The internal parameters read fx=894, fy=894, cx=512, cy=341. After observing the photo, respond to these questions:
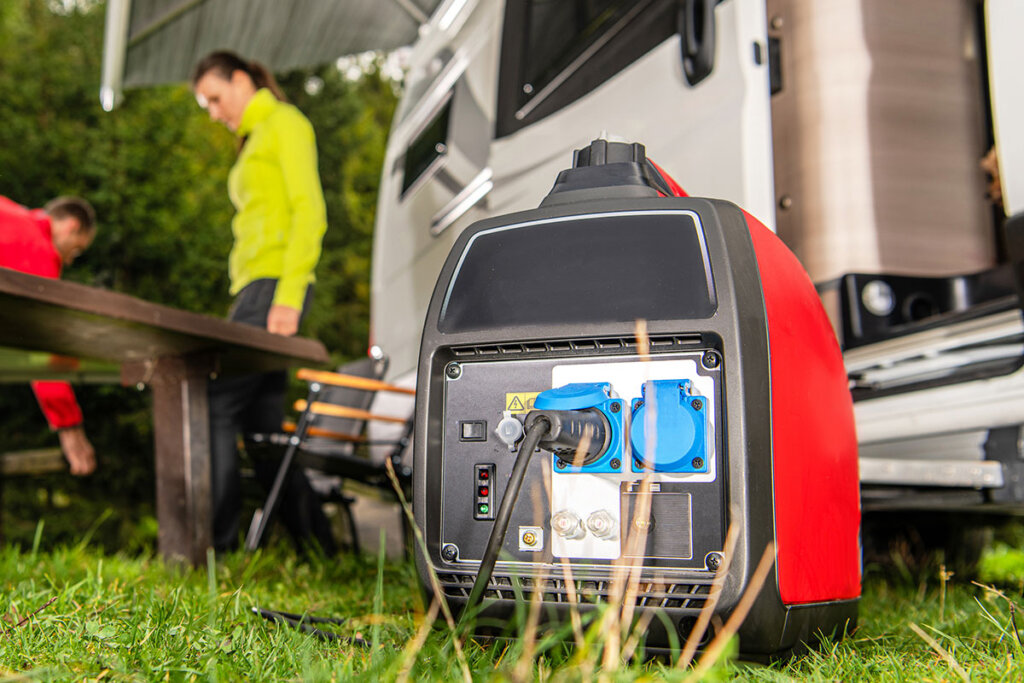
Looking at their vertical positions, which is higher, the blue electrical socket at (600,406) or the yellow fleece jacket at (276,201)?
the yellow fleece jacket at (276,201)

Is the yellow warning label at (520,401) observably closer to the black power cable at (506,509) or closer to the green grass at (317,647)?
the black power cable at (506,509)

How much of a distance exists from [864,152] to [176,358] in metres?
1.79

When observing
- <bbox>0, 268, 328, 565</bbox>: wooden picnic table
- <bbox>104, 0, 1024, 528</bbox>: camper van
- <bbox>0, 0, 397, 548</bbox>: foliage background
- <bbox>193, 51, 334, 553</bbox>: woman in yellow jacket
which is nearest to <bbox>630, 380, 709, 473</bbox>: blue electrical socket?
<bbox>104, 0, 1024, 528</bbox>: camper van

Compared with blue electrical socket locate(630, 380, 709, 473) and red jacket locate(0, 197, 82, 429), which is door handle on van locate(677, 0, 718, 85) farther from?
red jacket locate(0, 197, 82, 429)

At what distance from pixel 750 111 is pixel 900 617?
41.3 inches

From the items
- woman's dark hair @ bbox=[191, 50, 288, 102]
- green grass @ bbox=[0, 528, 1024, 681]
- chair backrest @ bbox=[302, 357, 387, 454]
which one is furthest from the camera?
chair backrest @ bbox=[302, 357, 387, 454]

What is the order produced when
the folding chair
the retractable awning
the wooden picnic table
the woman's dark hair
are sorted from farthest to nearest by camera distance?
the retractable awning → the woman's dark hair → the folding chair → the wooden picnic table

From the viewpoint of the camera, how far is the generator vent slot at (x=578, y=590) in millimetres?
1078

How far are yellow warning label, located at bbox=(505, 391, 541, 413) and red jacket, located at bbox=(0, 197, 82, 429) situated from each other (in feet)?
6.77

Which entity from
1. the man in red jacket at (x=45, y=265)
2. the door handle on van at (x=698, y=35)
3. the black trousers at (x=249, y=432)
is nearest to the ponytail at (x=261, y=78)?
the black trousers at (x=249, y=432)

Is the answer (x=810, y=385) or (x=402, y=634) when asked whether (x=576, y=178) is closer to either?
(x=810, y=385)

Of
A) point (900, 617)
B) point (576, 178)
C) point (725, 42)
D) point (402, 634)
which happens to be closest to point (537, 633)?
point (402, 634)

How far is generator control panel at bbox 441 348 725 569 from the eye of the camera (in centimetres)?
109

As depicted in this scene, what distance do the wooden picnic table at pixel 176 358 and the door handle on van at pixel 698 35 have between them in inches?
48.0
